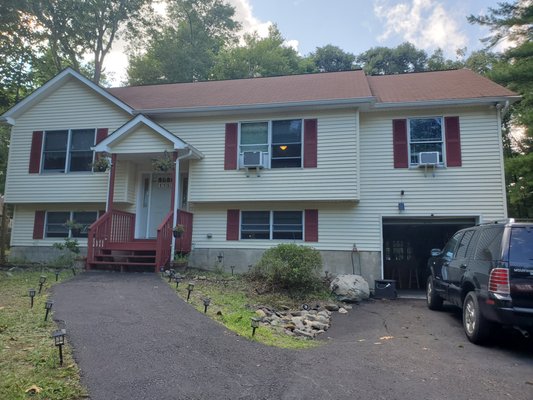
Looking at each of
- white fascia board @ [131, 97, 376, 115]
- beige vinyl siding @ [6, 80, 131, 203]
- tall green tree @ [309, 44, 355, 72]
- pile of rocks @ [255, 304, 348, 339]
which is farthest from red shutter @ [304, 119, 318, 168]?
tall green tree @ [309, 44, 355, 72]

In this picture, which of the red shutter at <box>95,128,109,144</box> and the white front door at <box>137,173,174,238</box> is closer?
the red shutter at <box>95,128,109,144</box>

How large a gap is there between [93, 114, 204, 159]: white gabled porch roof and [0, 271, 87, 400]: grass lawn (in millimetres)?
5754

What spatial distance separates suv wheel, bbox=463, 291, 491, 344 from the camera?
214 inches

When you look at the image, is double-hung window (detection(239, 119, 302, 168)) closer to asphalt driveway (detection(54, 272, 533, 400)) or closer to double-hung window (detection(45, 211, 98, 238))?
double-hung window (detection(45, 211, 98, 238))

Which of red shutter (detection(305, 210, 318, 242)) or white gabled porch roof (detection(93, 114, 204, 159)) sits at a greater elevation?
white gabled porch roof (detection(93, 114, 204, 159))

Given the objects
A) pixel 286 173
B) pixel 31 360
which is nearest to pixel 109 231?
pixel 286 173

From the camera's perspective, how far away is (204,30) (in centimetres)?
3244

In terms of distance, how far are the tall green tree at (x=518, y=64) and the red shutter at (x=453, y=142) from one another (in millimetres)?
3936

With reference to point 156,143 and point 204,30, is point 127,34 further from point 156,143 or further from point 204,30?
point 156,143

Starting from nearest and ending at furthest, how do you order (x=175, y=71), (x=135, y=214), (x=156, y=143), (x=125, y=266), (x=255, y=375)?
(x=255, y=375) < (x=125, y=266) < (x=156, y=143) < (x=135, y=214) < (x=175, y=71)

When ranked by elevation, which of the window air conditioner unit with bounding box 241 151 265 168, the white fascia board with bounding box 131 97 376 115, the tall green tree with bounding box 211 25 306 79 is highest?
the tall green tree with bounding box 211 25 306 79

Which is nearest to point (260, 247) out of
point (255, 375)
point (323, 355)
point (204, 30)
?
point (323, 355)

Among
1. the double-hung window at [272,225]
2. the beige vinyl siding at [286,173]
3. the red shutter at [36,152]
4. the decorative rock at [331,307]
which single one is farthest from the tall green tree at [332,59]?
the decorative rock at [331,307]

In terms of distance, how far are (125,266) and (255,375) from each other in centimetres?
729
